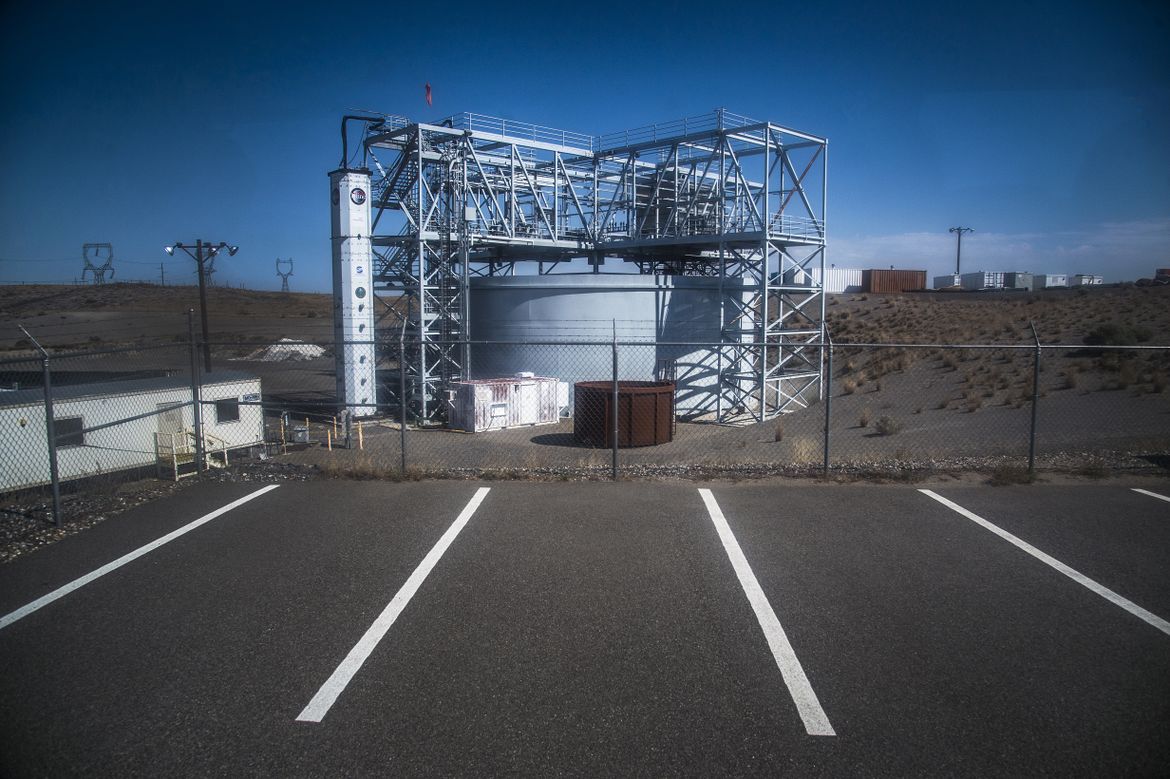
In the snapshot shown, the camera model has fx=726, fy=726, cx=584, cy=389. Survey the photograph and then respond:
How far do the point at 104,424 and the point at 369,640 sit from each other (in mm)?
8428

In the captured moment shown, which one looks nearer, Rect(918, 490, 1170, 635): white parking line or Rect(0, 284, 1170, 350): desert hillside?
Rect(918, 490, 1170, 635): white parking line

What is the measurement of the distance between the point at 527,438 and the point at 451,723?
745 inches

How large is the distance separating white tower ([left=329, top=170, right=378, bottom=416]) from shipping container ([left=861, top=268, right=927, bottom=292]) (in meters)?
70.7

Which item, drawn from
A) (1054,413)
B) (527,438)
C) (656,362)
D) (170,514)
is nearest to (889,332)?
(656,362)

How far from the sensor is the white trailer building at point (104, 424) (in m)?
12.8

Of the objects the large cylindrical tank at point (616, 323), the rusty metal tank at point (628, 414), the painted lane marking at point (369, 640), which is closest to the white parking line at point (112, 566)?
the painted lane marking at point (369, 640)

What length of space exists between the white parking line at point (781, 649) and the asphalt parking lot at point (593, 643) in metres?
0.02

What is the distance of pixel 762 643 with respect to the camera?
17.7ft

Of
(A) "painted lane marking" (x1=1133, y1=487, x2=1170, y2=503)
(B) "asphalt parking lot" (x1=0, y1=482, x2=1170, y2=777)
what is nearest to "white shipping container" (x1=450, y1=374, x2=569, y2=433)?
(B) "asphalt parking lot" (x1=0, y1=482, x2=1170, y2=777)

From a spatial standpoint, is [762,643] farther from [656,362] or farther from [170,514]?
[656,362]

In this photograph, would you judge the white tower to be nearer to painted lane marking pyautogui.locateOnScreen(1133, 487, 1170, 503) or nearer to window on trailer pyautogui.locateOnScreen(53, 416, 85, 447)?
window on trailer pyautogui.locateOnScreen(53, 416, 85, 447)

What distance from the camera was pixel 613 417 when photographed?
14.0 metres

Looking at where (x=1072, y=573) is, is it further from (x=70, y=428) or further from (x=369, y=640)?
(x=70, y=428)

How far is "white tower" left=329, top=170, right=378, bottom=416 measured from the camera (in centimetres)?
2616
